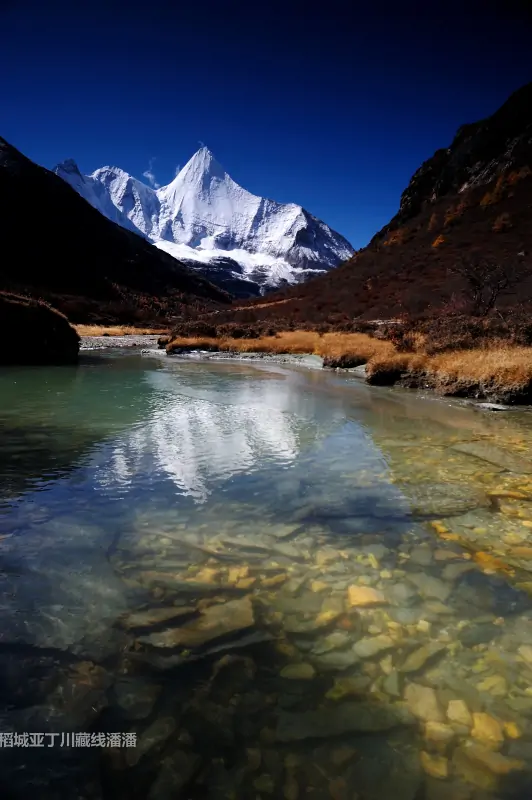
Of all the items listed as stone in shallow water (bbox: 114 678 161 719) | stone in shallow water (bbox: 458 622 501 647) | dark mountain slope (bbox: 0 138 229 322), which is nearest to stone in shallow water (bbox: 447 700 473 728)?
stone in shallow water (bbox: 458 622 501 647)

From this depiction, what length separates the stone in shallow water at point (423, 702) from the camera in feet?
9.21

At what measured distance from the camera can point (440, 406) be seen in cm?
1411

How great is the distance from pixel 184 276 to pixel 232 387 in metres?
145

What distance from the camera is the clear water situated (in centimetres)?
251

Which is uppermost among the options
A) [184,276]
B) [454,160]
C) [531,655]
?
[454,160]

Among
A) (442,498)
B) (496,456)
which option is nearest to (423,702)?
(442,498)

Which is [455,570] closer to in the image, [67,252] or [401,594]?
→ [401,594]

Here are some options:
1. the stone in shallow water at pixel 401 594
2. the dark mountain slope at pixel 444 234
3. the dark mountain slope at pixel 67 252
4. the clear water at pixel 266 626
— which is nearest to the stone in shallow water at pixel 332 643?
the clear water at pixel 266 626

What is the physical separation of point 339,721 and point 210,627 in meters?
1.17

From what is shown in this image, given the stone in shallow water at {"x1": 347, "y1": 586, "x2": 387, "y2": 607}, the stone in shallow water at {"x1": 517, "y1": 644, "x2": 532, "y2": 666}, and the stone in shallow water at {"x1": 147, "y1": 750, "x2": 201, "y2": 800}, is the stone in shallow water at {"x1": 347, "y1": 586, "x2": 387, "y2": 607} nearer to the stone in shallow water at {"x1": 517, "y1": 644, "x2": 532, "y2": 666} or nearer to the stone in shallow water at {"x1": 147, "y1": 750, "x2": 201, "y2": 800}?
the stone in shallow water at {"x1": 517, "y1": 644, "x2": 532, "y2": 666}

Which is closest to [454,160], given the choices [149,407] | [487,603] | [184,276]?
[184,276]

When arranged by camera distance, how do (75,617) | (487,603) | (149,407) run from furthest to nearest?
(149,407) < (487,603) < (75,617)

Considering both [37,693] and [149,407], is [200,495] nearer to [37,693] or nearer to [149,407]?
[37,693]

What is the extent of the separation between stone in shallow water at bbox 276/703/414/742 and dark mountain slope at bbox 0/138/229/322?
8764cm
